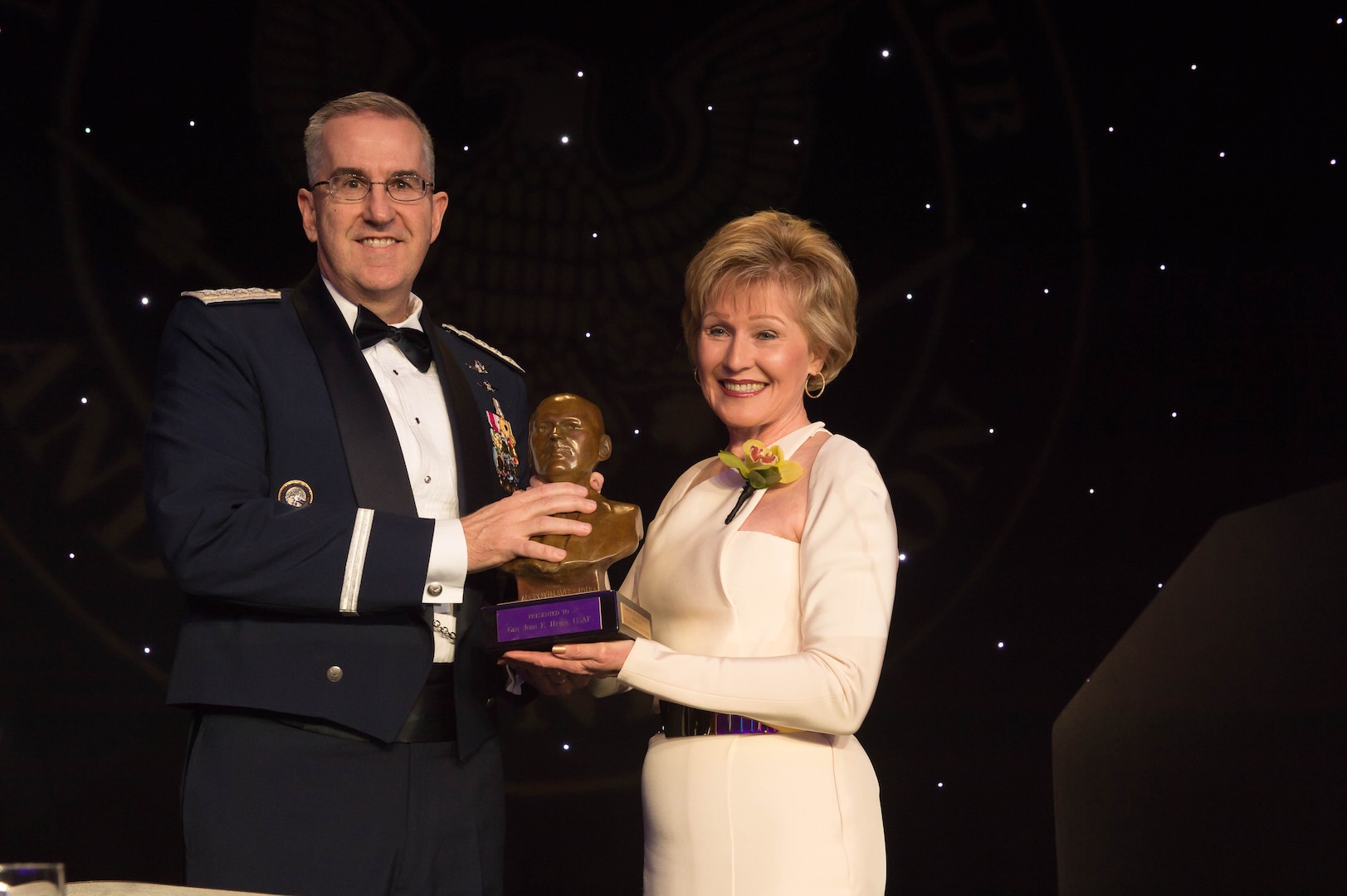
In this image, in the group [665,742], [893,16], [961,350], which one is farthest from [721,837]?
[893,16]

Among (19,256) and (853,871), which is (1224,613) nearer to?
(853,871)

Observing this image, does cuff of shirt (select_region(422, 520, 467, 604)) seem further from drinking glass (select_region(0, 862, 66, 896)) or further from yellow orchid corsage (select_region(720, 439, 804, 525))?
drinking glass (select_region(0, 862, 66, 896))

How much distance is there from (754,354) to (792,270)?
178 mm

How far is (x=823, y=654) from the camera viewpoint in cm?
189

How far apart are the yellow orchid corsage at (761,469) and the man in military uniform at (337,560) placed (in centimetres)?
31

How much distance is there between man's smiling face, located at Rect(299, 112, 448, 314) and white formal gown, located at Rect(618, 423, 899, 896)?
86 centimetres

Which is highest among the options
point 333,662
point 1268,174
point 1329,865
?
point 1268,174

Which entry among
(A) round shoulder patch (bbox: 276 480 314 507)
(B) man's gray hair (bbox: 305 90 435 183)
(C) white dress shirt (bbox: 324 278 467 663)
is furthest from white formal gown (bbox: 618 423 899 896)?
(B) man's gray hair (bbox: 305 90 435 183)

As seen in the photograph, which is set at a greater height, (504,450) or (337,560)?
(504,450)

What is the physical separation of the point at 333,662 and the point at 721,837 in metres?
0.74

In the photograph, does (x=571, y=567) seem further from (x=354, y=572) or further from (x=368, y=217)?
(x=368, y=217)

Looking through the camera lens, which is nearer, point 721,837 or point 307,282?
point 721,837

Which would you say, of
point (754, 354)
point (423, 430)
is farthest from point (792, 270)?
point (423, 430)

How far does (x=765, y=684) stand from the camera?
186cm
